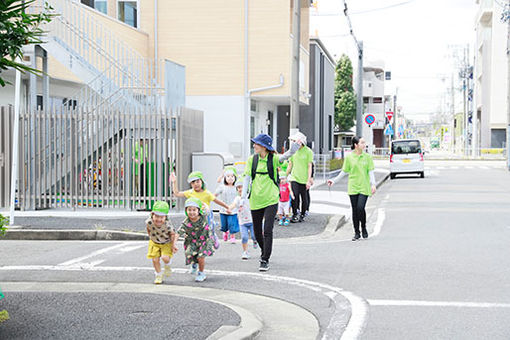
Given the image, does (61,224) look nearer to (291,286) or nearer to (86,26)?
(291,286)

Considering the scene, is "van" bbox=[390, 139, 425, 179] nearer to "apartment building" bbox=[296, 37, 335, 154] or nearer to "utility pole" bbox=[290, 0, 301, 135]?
"apartment building" bbox=[296, 37, 335, 154]

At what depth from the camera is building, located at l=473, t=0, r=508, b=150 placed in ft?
244

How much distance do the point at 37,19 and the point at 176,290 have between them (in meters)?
3.56

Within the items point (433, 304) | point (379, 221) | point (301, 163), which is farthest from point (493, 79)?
point (433, 304)

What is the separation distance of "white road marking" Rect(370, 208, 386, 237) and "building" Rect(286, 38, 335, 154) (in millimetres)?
14849

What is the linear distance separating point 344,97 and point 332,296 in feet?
219

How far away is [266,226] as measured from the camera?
8.95m

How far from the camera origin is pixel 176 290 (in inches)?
303

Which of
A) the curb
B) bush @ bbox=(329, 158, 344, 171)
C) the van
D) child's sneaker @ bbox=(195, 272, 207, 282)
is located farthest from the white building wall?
child's sneaker @ bbox=(195, 272, 207, 282)

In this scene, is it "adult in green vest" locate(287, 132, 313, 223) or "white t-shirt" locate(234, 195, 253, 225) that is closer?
"white t-shirt" locate(234, 195, 253, 225)

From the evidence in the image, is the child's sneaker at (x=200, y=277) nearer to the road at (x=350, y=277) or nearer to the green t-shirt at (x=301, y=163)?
the road at (x=350, y=277)

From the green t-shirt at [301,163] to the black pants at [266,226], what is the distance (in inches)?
184

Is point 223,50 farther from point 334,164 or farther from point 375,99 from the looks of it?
point 375,99

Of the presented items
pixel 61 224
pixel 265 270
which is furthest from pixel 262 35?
pixel 265 270
